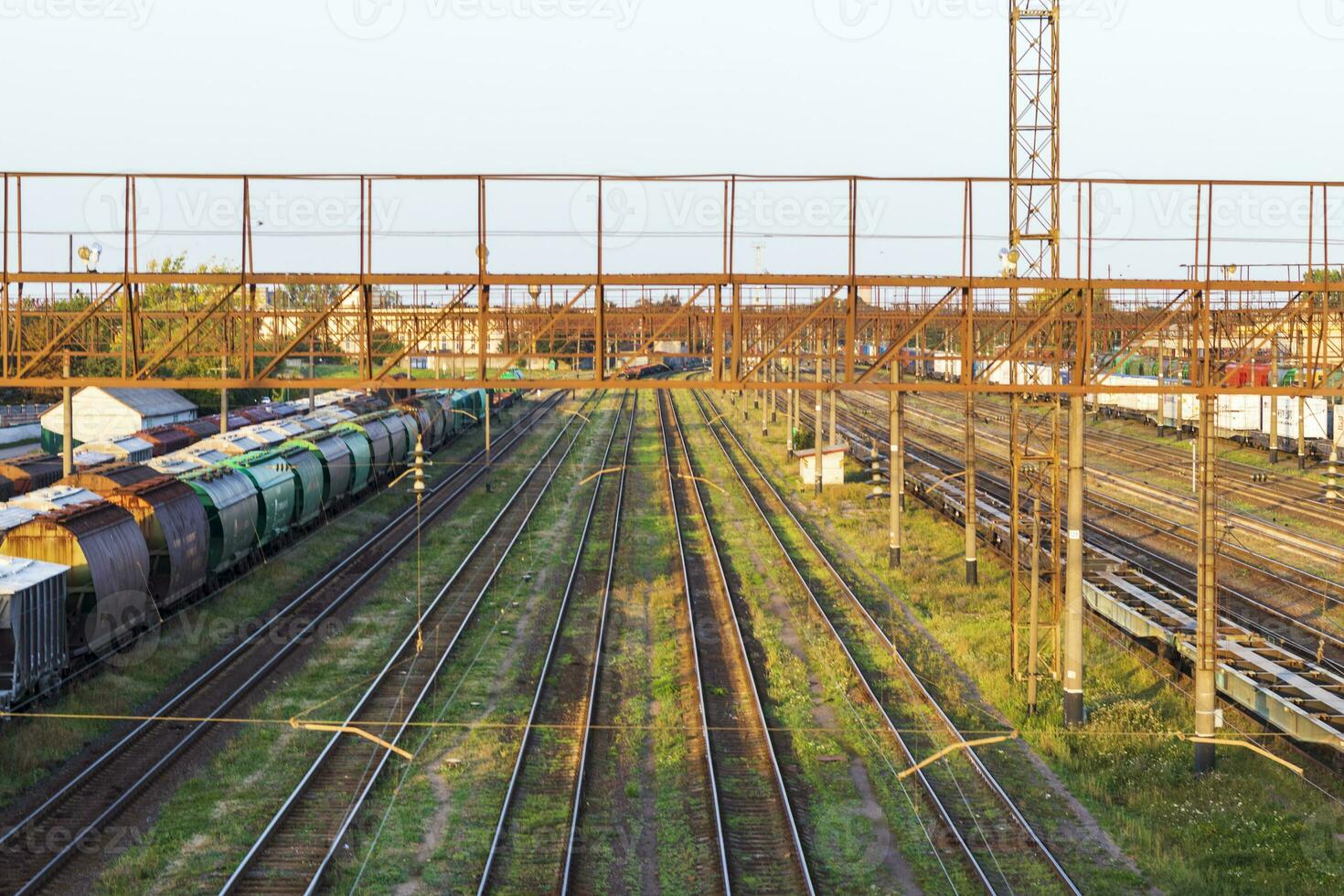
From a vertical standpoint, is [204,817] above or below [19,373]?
below

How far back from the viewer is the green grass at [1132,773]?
1578 cm

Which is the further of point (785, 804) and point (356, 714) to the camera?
point (356, 714)

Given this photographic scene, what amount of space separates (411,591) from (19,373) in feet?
47.7

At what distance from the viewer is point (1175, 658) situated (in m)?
24.8

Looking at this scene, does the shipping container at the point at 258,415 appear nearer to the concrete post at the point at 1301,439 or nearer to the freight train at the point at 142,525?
the freight train at the point at 142,525

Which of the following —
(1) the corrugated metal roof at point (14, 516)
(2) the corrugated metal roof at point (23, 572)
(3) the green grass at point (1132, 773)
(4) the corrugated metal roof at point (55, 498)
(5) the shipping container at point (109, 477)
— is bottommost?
(3) the green grass at point (1132, 773)

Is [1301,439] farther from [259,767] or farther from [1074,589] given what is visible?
[259,767]

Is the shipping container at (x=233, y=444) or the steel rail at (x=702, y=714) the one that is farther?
the shipping container at (x=233, y=444)

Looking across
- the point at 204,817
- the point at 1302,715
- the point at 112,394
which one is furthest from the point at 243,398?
the point at 1302,715

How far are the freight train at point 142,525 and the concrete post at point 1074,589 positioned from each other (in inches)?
685

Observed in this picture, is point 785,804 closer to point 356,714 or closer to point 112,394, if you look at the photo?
point 356,714

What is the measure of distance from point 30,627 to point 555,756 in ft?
29.2

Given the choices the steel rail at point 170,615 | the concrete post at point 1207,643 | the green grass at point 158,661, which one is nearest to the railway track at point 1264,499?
the concrete post at point 1207,643

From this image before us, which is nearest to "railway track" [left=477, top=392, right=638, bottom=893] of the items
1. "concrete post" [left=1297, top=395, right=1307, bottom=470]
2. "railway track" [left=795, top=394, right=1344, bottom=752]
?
"railway track" [left=795, top=394, right=1344, bottom=752]
